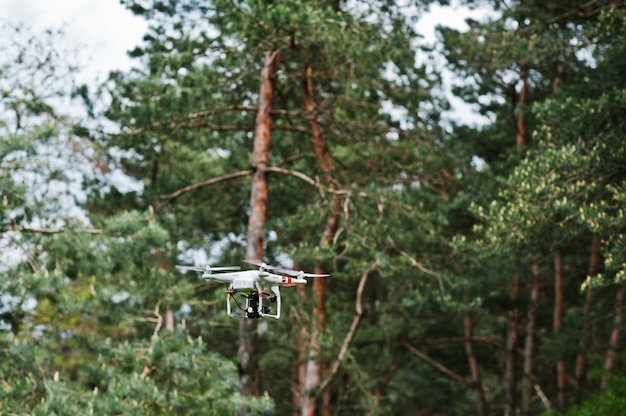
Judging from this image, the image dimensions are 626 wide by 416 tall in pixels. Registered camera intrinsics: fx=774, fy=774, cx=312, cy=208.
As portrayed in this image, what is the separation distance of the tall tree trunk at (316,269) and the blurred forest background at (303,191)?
6 centimetres

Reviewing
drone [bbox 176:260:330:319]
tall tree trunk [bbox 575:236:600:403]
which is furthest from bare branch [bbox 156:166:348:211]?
drone [bbox 176:260:330:319]

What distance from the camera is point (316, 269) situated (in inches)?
A: 616

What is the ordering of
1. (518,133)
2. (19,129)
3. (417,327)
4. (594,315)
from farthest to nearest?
(417,327), (518,133), (594,315), (19,129)

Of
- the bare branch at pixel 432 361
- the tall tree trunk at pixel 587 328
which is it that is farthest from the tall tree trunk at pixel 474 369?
the tall tree trunk at pixel 587 328

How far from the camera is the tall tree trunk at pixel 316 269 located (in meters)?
14.2

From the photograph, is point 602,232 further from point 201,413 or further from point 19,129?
point 19,129

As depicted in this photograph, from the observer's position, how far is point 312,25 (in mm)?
11695

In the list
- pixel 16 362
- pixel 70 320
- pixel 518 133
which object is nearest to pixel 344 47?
pixel 16 362

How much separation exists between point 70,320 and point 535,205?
57.8ft

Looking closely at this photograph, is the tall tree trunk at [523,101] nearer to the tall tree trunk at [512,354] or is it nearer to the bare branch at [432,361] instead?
the tall tree trunk at [512,354]

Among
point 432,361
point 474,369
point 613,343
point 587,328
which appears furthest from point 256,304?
point 474,369

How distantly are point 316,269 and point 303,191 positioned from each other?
2.75m

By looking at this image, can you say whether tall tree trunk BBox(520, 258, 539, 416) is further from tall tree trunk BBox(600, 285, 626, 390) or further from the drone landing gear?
the drone landing gear

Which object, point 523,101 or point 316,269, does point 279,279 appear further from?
point 523,101
